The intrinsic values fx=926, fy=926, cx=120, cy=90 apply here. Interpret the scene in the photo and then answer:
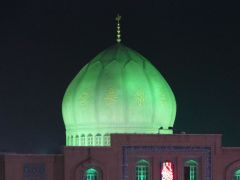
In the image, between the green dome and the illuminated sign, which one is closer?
the illuminated sign

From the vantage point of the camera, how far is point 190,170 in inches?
1022

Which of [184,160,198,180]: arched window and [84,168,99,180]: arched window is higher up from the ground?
[184,160,198,180]: arched window

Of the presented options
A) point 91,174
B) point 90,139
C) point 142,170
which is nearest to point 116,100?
point 90,139

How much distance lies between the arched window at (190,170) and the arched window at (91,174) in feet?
8.34

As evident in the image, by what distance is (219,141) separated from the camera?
2595 centimetres

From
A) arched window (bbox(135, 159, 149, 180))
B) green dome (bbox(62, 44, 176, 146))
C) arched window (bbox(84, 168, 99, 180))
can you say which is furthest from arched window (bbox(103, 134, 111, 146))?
arched window (bbox(84, 168, 99, 180))

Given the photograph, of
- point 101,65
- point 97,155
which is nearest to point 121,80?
point 101,65

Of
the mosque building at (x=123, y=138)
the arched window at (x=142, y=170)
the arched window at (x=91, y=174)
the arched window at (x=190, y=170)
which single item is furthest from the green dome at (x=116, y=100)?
the arched window at (x=91, y=174)

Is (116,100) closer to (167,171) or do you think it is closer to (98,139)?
(98,139)

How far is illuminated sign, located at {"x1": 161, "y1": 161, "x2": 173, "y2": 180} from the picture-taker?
1006 inches

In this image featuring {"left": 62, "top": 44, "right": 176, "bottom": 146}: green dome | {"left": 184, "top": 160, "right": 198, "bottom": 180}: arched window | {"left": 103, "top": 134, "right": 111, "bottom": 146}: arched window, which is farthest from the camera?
{"left": 103, "top": 134, "right": 111, "bottom": 146}: arched window

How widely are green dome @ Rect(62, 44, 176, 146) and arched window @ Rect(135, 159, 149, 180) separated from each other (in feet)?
4.22

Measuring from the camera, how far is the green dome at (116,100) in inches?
1042

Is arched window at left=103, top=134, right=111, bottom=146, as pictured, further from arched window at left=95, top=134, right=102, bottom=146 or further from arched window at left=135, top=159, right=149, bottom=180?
arched window at left=135, top=159, right=149, bottom=180
